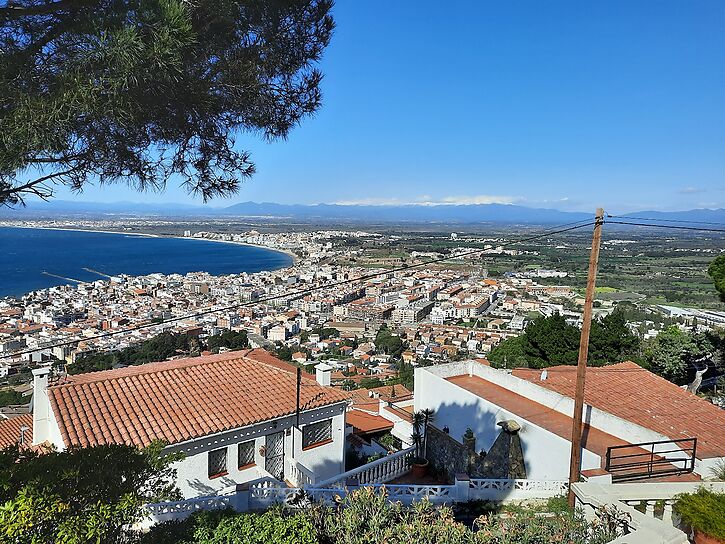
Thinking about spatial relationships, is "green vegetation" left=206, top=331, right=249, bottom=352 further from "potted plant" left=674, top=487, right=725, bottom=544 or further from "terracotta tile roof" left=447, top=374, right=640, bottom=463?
"potted plant" left=674, top=487, right=725, bottom=544

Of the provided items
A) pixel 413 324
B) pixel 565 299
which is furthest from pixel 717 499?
pixel 565 299

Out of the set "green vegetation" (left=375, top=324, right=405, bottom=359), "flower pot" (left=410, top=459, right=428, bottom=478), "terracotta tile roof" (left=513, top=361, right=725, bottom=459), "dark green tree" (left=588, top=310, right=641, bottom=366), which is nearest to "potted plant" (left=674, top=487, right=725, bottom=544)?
"terracotta tile roof" (left=513, top=361, right=725, bottom=459)

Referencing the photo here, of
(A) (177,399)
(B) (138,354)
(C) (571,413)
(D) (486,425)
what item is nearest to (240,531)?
(A) (177,399)

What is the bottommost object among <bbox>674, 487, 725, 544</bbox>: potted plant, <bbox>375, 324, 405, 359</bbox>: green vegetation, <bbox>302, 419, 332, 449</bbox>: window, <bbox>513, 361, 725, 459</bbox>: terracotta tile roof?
<bbox>375, 324, 405, 359</bbox>: green vegetation

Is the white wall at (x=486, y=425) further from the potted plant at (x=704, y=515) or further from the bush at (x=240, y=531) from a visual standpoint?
the bush at (x=240, y=531)

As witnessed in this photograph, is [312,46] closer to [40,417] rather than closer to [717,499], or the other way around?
[717,499]

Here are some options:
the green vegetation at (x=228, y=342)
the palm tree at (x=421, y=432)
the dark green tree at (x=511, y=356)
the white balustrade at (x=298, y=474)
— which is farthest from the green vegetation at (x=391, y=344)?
the white balustrade at (x=298, y=474)
